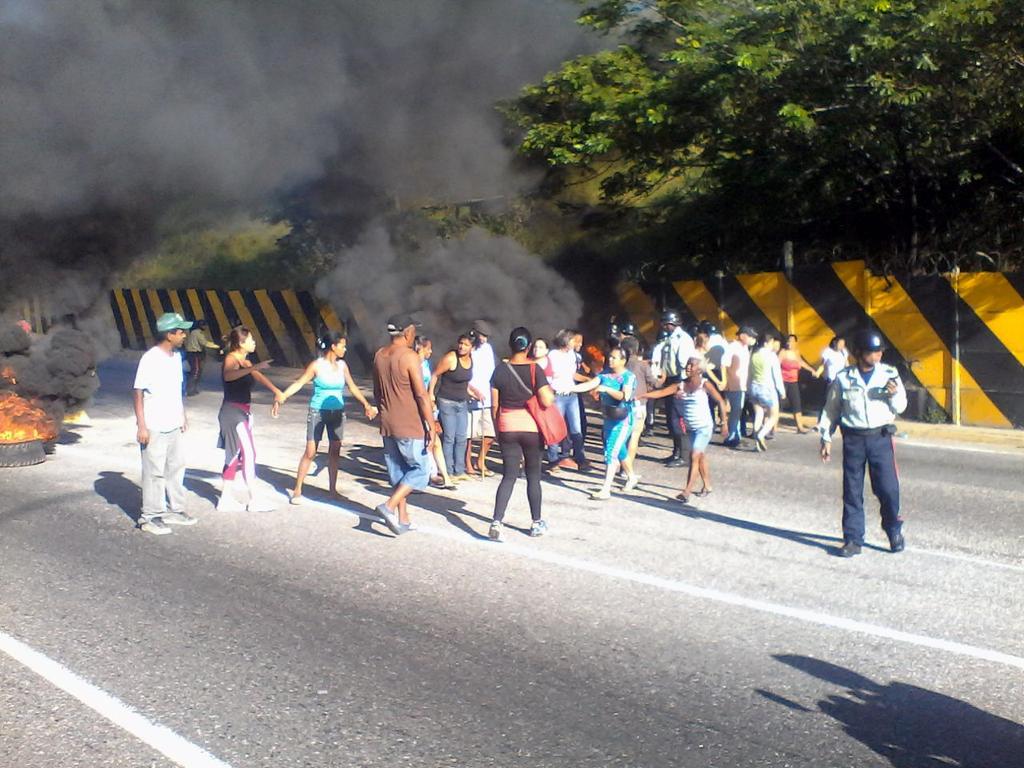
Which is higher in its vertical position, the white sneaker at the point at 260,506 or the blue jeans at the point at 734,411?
the blue jeans at the point at 734,411

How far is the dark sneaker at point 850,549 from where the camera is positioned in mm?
7023

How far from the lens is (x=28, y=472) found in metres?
10.2

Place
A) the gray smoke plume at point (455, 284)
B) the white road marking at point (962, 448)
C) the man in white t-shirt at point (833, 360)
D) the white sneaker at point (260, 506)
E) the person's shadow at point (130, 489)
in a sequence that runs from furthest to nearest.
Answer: the gray smoke plume at point (455, 284) < the man in white t-shirt at point (833, 360) < the white road marking at point (962, 448) < the person's shadow at point (130, 489) < the white sneaker at point (260, 506)

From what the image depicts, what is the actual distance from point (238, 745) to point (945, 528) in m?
5.62

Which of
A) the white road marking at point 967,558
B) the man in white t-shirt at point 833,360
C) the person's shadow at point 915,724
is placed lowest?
the person's shadow at point 915,724

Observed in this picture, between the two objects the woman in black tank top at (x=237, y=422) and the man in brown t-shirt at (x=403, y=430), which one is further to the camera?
the woman in black tank top at (x=237, y=422)

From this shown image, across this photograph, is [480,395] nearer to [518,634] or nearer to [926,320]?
[518,634]

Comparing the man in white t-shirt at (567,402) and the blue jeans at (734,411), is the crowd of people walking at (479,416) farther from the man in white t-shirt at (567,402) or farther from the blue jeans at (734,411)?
the blue jeans at (734,411)

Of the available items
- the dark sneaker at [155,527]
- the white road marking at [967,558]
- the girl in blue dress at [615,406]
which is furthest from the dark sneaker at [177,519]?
the white road marking at [967,558]

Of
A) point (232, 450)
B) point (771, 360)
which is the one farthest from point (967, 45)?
point (232, 450)

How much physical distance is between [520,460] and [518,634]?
229 cm

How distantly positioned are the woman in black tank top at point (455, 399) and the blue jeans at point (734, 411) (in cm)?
360

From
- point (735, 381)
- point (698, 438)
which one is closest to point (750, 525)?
point (698, 438)

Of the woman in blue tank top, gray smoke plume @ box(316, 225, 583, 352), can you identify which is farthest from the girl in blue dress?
gray smoke plume @ box(316, 225, 583, 352)
